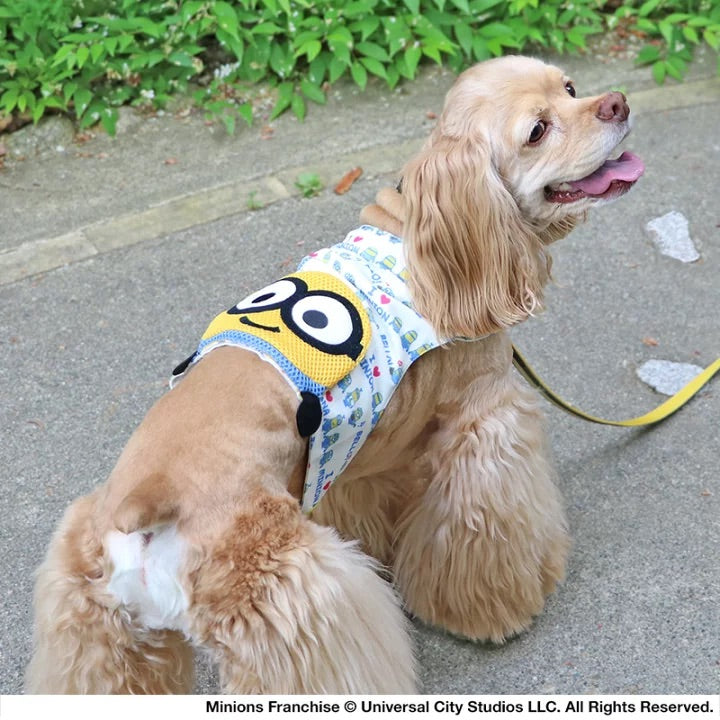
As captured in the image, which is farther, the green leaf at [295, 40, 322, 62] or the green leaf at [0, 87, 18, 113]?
the green leaf at [295, 40, 322, 62]

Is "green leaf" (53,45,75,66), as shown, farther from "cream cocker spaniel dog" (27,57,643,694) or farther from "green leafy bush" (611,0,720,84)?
"green leafy bush" (611,0,720,84)

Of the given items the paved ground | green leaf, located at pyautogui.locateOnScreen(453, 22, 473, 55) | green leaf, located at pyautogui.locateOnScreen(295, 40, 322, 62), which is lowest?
the paved ground

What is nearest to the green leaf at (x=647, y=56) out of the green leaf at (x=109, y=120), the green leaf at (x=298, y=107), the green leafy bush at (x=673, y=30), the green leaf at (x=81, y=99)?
the green leafy bush at (x=673, y=30)

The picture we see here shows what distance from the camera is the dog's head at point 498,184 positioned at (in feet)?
8.04

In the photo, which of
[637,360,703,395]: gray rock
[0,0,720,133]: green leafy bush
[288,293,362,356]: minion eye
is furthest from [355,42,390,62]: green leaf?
[288,293,362,356]: minion eye

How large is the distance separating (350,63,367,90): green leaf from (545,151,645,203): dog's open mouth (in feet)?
8.88

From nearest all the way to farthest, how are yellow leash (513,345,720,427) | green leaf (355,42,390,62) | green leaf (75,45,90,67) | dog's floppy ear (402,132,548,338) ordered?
dog's floppy ear (402,132,548,338), yellow leash (513,345,720,427), green leaf (75,45,90,67), green leaf (355,42,390,62)

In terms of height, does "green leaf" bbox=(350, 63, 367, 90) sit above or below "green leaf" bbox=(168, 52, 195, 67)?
below

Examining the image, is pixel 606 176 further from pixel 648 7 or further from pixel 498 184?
pixel 648 7

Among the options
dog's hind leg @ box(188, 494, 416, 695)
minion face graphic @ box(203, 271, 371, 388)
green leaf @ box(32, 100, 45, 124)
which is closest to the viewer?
dog's hind leg @ box(188, 494, 416, 695)

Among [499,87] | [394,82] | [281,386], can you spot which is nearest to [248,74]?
[394,82]

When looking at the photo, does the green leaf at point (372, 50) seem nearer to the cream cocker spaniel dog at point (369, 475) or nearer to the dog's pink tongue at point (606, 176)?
the cream cocker spaniel dog at point (369, 475)

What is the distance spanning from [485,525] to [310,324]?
88cm

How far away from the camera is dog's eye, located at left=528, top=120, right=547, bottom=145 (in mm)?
2467
